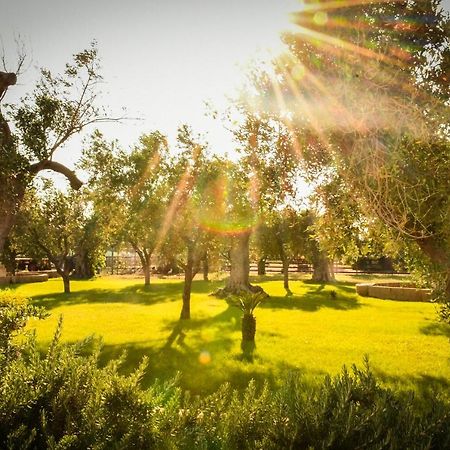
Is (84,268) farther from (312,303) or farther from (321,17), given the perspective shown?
(321,17)

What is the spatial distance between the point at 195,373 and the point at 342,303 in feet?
64.5

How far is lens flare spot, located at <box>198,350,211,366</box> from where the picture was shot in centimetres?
1355

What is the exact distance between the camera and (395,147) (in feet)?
18.9

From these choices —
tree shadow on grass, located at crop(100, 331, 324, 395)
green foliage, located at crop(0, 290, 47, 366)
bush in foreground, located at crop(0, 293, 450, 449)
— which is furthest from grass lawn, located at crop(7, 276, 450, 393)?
bush in foreground, located at crop(0, 293, 450, 449)

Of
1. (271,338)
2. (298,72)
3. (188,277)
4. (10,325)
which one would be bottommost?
(271,338)

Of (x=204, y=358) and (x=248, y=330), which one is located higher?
(x=248, y=330)

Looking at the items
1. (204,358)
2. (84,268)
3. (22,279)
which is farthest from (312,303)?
(84,268)

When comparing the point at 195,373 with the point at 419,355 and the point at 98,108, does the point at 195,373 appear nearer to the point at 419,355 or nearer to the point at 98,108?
the point at 419,355

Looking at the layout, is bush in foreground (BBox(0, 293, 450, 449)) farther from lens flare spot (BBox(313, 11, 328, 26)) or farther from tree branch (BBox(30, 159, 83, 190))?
tree branch (BBox(30, 159, 83, 190))

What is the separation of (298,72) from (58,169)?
11.2 meters

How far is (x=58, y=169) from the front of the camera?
15539 millimetres

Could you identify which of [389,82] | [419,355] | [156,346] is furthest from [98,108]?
[419,355]

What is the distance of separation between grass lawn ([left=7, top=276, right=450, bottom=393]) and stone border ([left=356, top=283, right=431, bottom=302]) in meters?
1.66

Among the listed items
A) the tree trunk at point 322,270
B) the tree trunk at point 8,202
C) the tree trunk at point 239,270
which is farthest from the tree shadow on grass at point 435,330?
the tree trunk at point 322,270
